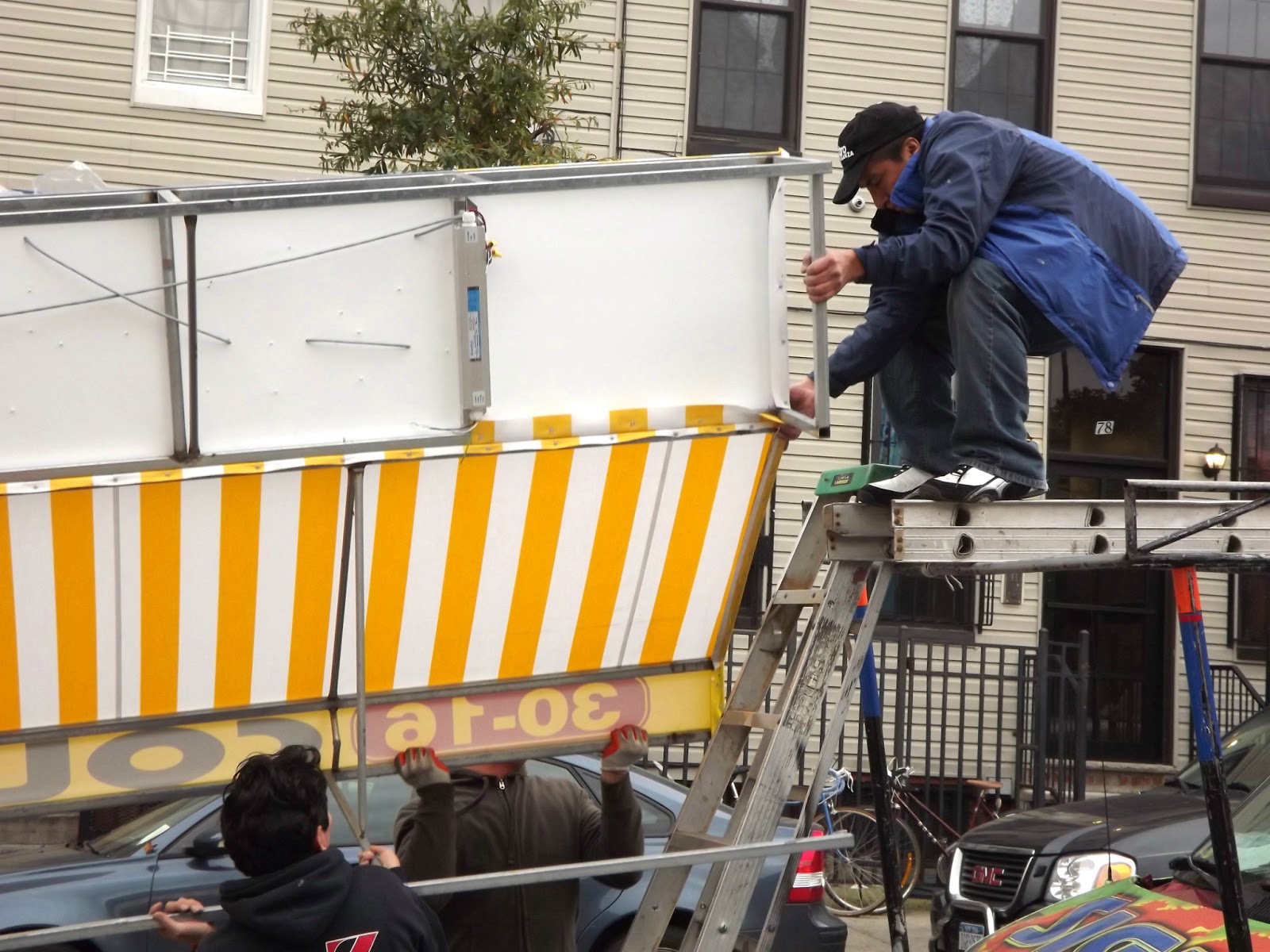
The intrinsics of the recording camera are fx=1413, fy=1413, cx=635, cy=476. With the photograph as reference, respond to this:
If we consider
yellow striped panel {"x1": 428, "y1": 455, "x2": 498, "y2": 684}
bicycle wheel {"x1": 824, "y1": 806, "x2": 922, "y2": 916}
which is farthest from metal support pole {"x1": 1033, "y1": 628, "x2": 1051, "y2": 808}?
yellow striped panel {"x1": 428, "y1": 455, "x2": 498, "y2": 684}

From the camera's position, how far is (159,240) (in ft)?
10.5

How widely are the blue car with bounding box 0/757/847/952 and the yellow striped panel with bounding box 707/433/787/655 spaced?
2.71 meters

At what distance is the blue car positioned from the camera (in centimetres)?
642

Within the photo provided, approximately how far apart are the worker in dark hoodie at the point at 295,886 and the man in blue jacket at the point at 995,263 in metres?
1.58

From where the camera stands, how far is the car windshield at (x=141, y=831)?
22.0 ft

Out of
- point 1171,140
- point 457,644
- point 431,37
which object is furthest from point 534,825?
point 1171,140

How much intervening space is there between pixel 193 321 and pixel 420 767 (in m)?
1.28

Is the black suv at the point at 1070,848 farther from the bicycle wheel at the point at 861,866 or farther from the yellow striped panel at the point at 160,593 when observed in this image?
the yellow striped panel at the point at 160,593

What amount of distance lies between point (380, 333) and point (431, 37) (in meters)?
5.77

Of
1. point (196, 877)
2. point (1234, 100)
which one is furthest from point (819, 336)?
point (1234, 100)

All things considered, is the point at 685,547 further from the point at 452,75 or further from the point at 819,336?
the point at 452,75

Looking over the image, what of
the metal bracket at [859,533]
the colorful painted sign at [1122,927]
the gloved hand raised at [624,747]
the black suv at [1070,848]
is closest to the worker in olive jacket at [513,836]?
the gloved hand raised at [624,747]

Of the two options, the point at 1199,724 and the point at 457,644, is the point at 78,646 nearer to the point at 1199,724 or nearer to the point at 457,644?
the point at 457,644

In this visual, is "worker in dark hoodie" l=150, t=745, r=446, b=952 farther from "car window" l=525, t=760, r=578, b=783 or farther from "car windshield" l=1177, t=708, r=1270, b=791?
"car windshield" l=1177, t=708, r=1270, b=791
